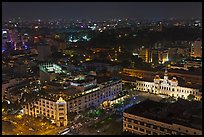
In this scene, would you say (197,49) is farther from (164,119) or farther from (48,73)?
(164,119)

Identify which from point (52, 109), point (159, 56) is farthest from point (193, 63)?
point (52, 109)

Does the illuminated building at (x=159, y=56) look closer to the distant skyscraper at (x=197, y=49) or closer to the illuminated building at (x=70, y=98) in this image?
the distant skyscraper at (x=197, y=49)

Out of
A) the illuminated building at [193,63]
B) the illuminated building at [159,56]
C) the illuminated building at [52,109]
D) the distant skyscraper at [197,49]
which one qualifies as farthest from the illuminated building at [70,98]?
the distant skyscraper at [197,49]

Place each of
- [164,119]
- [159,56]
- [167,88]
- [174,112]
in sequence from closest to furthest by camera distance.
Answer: [164,119] → [174,112] → [167,88] → [159,56]

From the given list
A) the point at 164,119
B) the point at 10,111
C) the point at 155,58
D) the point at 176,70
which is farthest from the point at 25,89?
the point at 155,58

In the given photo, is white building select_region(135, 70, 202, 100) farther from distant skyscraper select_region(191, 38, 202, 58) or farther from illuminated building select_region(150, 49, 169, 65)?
distant skyscraper select_region(191, 38, 202, 58)

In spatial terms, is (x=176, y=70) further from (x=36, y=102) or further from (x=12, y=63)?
(x=12, y=63)
